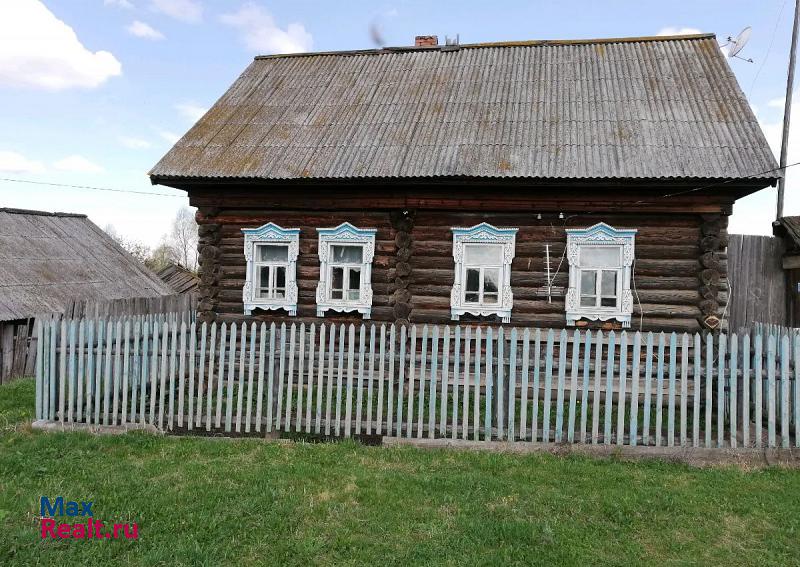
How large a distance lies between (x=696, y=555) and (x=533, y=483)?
141cm

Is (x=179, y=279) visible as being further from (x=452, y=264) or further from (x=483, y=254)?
(x=483, y=254)

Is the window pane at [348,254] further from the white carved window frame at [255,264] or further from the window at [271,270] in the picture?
the window at [271,270]

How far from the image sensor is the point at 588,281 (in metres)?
9.05

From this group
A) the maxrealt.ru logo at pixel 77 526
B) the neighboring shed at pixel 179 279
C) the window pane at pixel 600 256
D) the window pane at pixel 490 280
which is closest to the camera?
the maxrealt.ru logo at pixel 77 526

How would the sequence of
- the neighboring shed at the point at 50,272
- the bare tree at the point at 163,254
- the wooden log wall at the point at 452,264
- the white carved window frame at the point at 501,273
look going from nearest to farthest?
1. the wooden log wall at the point at 452,264
2. the white carved window frame at the point at 501,273
3. the neighboring shed at the point at 50,272
4. the bare tree at the point at 163,254

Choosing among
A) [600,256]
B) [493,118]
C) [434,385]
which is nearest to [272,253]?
[493,118]

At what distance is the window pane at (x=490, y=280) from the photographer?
9305 millimetres

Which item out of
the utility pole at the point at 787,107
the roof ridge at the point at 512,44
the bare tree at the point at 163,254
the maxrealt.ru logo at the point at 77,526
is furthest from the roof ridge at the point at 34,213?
the bare tree at the point at 163,254

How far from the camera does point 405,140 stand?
32.4 feet

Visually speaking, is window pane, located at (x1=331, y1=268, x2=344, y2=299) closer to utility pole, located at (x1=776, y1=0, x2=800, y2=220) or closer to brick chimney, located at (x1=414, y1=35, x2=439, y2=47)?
brick chimney, located at (x1=414, y1=35, x2=439, y2=47)

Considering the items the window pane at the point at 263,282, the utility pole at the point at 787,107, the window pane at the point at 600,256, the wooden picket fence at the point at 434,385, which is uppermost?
the utility pole at the point at 787,107

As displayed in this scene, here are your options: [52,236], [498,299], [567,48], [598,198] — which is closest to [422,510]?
[498,299]

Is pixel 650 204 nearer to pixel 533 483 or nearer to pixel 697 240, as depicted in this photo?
pixel 697 240

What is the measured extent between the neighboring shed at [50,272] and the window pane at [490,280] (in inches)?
372
